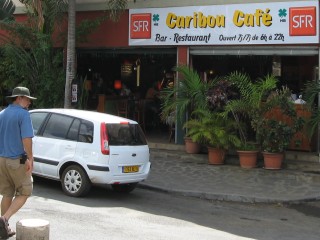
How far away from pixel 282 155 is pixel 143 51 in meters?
5.57

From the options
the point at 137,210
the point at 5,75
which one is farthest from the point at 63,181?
the point at 5,75

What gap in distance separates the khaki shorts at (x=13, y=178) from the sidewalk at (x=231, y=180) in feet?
13.9

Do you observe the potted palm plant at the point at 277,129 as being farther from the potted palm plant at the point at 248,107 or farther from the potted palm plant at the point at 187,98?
the potted palm plant at the point at 187,98

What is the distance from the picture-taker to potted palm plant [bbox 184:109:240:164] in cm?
1199

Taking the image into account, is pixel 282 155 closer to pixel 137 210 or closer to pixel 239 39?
pixel 239 39

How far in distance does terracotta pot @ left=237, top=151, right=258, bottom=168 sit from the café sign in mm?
3155

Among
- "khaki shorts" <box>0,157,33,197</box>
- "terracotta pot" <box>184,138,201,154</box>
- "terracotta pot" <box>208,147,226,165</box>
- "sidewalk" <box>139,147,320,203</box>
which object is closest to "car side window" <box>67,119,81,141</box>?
"sidewalk" <box>139,147,320,203</box>

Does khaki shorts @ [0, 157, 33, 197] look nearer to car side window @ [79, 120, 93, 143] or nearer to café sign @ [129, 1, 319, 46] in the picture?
car side window @ [79, 120, 93, 143]

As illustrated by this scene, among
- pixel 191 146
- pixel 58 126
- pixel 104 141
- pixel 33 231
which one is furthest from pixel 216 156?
pixel 33 231

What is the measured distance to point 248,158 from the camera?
1207 centimetres

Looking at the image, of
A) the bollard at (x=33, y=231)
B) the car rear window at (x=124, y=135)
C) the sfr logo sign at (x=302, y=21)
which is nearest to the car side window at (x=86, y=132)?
the car rear window at (x=124, y=135)

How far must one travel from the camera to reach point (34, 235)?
208 inches

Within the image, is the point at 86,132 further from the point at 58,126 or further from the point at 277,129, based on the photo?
the point at 277,129

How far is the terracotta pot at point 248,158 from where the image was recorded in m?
12.0
